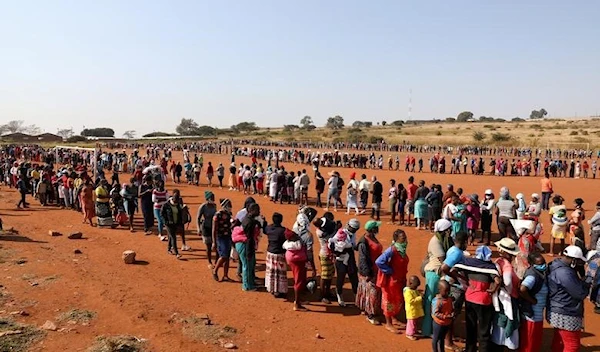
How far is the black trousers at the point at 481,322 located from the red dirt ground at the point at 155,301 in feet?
3.08

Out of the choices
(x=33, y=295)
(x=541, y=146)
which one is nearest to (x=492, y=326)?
(x=33, y=295)

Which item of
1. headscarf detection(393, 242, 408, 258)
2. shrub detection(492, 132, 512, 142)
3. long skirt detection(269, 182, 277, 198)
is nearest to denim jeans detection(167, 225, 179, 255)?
headscarf detection(393, 242, 408, 258)

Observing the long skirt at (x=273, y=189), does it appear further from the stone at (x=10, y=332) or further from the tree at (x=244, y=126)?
the tree at (x=244, y=126)

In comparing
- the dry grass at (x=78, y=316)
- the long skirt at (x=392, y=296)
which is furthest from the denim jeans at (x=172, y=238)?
the long skirt at (x=392, y=296)

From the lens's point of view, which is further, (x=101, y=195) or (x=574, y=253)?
(x=101, y=195)

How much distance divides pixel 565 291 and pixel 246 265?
16.5ft

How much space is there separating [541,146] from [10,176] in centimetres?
5570

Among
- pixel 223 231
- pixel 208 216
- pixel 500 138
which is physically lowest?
pixel 223 231

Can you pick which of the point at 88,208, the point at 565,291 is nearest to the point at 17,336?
the point at 565,291

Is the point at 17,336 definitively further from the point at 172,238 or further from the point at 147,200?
the point at 147,200

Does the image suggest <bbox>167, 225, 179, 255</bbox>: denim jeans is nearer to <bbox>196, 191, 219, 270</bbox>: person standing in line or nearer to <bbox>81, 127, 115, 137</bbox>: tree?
<bbox>196, 191, 219, 270</bbox>: person standing in line

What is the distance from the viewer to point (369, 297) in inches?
272

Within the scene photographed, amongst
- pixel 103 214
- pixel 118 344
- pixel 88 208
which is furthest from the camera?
pixel 88 208

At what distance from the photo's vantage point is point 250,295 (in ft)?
26.4
